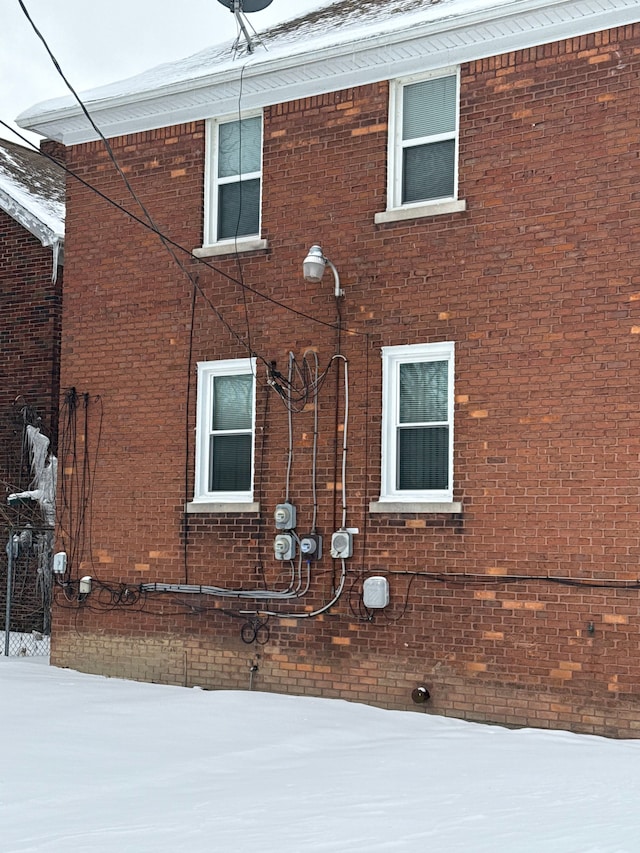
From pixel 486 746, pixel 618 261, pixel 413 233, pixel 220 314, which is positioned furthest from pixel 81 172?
pixel 486 746

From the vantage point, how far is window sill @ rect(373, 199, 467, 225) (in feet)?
37.0

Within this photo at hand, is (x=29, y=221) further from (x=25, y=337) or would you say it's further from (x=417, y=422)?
(x=417, y=422)

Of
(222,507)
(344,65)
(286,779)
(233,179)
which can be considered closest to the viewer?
(286,779)

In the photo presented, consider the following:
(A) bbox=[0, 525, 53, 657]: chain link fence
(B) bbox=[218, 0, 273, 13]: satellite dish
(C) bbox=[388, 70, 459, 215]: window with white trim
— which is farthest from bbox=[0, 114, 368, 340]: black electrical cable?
(A) bbox=[0, 525, 53, 657]: chain link fence

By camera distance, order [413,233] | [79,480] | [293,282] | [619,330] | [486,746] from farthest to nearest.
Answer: [79,480] → [293,282] → [413,233] → [619,330] → [486,746]

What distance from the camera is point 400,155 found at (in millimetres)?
11820

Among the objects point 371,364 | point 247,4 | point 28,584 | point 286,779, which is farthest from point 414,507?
point 28,584

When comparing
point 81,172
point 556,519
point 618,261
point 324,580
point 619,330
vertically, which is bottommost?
point 324,580

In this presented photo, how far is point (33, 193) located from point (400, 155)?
8454 mm

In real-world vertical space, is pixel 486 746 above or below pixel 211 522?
below

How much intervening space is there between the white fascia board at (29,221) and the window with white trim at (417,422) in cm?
714

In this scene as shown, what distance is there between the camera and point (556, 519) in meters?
10.5

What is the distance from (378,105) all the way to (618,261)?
3.22 meters

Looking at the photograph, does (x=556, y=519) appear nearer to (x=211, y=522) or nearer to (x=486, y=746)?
(x=486, y=746)
